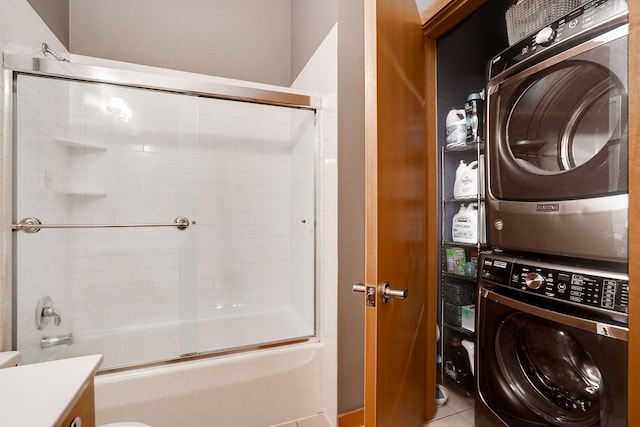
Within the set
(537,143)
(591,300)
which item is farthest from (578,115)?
(591,300)

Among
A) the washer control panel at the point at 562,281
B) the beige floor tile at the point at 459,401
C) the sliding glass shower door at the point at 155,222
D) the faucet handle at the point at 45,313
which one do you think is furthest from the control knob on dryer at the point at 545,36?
the faucet handle at the point at 45,313

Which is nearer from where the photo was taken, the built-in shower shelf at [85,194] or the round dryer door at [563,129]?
the round dryer door at [563,129]

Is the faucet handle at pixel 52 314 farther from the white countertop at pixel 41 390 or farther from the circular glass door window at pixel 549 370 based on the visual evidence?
the circular glass door window at pixel 549 370

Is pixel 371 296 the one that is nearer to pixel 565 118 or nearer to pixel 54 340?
pixel 565 118

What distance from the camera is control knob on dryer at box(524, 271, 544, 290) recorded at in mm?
967

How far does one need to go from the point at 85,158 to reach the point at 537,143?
8.02 ft

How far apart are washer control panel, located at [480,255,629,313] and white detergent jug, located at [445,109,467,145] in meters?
0.76

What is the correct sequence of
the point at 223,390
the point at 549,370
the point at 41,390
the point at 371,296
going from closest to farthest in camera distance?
the point at 41,390 < the point at 371,296 < the point at 549,370 < the point at 223,390

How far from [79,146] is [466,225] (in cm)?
238

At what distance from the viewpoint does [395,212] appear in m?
0.98

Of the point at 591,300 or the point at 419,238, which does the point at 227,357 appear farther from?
the point at 591,300

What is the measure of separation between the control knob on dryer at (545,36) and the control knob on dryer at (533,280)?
813 mm

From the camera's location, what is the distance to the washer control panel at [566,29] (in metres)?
0.80

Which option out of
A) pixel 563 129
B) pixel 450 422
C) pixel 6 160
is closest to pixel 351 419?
pixel 450 422
